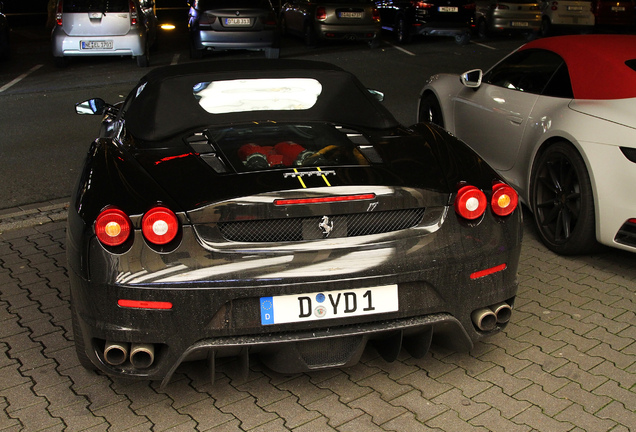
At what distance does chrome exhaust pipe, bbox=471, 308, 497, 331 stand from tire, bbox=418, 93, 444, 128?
3.82 m

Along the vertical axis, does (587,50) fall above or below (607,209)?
above

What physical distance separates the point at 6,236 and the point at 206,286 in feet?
11.0

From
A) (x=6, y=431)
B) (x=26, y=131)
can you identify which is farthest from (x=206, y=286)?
(x=26, y=131)

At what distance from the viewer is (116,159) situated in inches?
146

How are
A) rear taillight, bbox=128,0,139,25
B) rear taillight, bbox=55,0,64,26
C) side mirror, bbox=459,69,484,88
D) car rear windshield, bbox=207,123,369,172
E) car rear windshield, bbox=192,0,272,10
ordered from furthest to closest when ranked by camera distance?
car rear windshield, bbox=192,0,272,10, rear taillight, bbox=128,0,139,25, rear taillight, bbox=55,0,64,26, side mirror, bbox=459,69,484,88, car rear windshield, bbox=207,123,369,172

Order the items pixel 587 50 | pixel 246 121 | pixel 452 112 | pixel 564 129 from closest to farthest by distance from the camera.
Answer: pixel 246 121, pixel 564 129, pixel 587 50, pixel 452 112

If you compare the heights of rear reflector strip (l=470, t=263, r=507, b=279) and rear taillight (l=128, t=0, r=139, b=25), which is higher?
rear reflector strip (l=470, t=263, r=507, b=279)

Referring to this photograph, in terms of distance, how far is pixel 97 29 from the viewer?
1423 centimetres

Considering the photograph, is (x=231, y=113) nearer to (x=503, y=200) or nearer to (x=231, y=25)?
(x=503, y=200)

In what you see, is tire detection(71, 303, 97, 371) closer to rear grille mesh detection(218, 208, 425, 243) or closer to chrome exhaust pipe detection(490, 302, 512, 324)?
rear grille mesh detection(218, 208, 425, 243)

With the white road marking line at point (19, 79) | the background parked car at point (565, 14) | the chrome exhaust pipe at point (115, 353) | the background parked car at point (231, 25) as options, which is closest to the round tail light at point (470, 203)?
the chrome exhaust pipe at point (115, 353)

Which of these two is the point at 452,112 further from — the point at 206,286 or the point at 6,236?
the point at 206,286

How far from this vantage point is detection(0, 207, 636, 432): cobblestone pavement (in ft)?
10.9

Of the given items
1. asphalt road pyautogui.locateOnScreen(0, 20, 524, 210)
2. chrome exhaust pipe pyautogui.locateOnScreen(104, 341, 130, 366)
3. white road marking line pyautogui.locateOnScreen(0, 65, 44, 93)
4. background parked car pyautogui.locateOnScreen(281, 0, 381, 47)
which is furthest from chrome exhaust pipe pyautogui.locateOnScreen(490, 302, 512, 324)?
background parked car pyautogui.locateOnScreen(281, 0, 381, 47)
